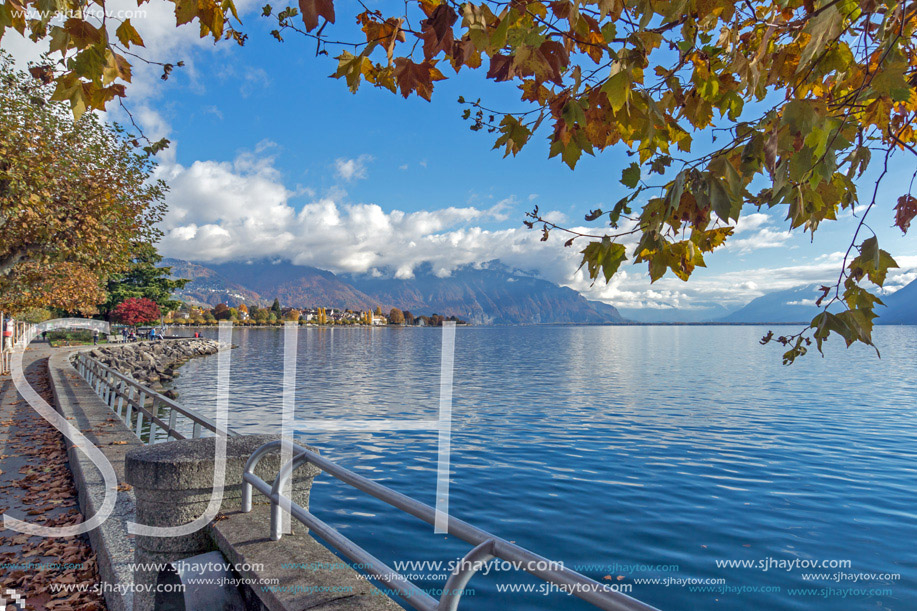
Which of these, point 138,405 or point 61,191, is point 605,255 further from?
point 61,191

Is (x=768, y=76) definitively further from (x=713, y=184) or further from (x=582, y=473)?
(x=582, y=473)

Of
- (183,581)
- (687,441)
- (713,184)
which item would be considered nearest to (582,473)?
(687,441)

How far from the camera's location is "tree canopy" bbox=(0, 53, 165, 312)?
10.7 meters

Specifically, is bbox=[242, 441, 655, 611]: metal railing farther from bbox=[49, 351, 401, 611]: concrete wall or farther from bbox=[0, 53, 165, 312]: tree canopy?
bbox=[0, 53, 165, 312]: tree canopy

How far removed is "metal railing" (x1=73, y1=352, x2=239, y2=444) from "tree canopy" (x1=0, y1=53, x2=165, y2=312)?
341cm

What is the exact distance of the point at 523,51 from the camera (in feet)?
6.47

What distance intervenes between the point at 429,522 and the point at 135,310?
78378 millimetres

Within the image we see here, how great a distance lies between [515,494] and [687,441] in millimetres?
9539

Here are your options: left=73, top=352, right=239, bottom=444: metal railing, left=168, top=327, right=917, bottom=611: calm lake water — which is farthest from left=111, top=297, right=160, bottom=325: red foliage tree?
left=73, top=352, right=239, bottom=444: metal railing

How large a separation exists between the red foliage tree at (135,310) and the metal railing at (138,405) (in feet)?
155

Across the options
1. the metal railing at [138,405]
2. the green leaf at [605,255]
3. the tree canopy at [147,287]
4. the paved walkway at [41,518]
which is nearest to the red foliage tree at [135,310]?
the tree canopy at [147,287]

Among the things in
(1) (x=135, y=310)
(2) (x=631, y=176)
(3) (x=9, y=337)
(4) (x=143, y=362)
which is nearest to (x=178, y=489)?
(2) (x=631, y=176)

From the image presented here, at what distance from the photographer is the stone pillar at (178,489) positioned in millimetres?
3656

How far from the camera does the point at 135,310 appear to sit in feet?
222
